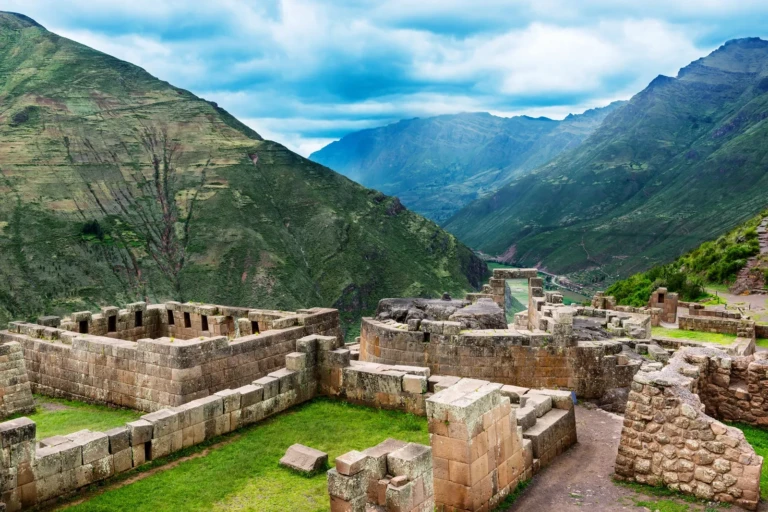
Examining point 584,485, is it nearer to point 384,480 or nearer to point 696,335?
point 384,480

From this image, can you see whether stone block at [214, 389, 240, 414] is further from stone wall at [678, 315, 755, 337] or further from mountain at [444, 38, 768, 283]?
mountain at [444, 38, 768, 283]

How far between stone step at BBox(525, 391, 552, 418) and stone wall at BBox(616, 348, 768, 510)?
6.14 ft

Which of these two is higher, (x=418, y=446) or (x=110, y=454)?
(x=418, y=446)

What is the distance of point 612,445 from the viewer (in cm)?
1256

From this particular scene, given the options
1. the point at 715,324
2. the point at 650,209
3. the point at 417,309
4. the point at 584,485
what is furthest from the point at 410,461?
the point at 650,209

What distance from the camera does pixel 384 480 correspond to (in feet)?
26.0

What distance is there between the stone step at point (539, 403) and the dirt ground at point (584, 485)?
3.18 ft

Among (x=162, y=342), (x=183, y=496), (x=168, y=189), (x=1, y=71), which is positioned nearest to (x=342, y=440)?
(x=183, y=496)

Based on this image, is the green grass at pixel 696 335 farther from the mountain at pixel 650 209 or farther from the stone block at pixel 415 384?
the mountain at pixel 650 209

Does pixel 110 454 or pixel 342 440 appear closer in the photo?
pixel 110 454

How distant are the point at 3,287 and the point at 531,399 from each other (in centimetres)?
7548

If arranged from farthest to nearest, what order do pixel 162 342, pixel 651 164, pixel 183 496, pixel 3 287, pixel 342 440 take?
pixel 651 164, pixel 3 287, pixel 162 342, pixel 342 440, pixel 183 496

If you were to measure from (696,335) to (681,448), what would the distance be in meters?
23.3

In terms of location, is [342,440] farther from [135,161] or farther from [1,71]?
[1,71]
